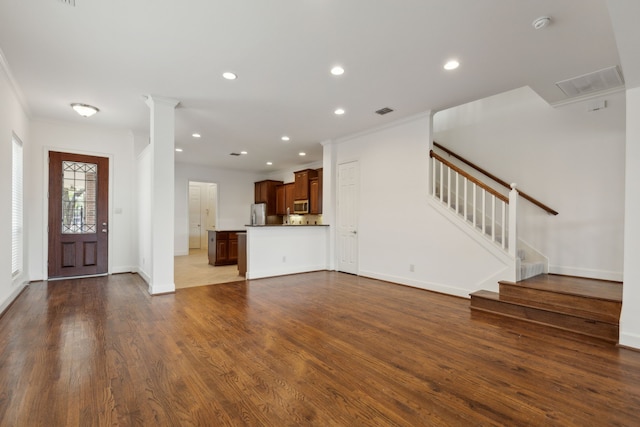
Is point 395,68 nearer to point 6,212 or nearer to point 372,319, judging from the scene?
point 372,319

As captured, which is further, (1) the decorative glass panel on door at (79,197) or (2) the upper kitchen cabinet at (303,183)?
(2) the upper kitchen cabinet at (303,183)

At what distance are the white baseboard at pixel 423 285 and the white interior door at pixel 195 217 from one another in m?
7.81

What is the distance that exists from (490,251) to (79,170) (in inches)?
289

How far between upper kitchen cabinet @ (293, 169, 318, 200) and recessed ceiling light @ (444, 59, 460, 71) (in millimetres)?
5223

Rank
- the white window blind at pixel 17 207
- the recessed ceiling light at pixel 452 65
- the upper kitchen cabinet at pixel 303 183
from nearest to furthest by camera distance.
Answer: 1. the recessed ceiling light at pixel 452 65
2. the white window blind at pixel 17 207
3. the upper kitchen cabinet at pixel 303 183

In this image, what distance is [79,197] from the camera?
5.63 meters

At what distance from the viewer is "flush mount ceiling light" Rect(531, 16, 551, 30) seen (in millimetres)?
2445

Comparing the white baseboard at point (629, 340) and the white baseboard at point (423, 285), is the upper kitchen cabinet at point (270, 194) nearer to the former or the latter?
the white baseboard at point (423, 285)

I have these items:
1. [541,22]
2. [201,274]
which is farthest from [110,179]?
[541,22]


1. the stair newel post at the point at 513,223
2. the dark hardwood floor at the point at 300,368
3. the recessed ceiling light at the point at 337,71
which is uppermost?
the recessed ceiling light at the point at 337,71

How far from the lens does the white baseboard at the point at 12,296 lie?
11.4 ft

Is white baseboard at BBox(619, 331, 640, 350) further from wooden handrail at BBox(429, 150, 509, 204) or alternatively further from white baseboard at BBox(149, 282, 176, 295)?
white baseboard at BBox(149, 282, 176, 295)

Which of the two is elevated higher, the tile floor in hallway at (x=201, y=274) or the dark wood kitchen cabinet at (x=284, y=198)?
the dark wood kitchen cabinet at (x=284, y=198)

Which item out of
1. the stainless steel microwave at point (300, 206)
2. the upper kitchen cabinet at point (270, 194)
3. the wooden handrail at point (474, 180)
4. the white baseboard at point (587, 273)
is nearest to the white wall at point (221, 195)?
the upper kitchen cabinet at point (270, 194)
